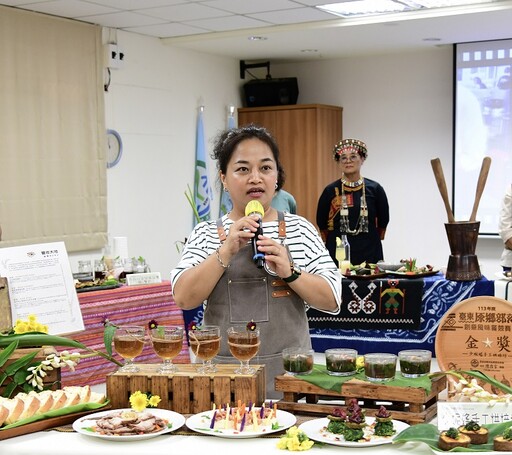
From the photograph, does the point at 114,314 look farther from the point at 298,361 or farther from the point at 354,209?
the point at 298,361

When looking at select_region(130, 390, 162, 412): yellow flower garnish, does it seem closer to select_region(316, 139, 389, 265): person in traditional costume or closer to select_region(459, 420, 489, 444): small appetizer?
select_region(459, 420, 489, 444): small appetizer

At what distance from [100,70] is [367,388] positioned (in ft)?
19.8

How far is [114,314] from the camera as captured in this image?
17.2 ft

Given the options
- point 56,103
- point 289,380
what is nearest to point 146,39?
point 56,103

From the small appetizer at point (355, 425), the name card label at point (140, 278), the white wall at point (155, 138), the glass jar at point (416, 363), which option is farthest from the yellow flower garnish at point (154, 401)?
the white wall at point (155, 138)

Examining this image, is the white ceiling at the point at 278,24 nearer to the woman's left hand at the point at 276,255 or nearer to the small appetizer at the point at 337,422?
the woman's left hand at the point at 276,255

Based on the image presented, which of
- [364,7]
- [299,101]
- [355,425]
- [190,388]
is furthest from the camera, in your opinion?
[299,101]

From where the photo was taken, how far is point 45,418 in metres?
2.28

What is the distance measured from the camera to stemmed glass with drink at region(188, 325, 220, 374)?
2412 mm

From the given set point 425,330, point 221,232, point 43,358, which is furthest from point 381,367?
point 425,330

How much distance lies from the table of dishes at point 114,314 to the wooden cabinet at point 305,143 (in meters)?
4.31

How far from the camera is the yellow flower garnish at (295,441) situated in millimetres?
2033

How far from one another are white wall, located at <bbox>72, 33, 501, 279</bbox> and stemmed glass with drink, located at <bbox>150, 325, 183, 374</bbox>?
561 cm

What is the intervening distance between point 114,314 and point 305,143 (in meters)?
4.92
